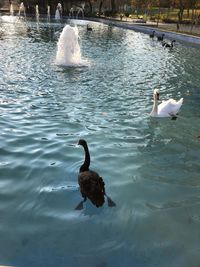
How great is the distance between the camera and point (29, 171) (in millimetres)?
8430

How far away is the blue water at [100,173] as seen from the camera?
610 centimetres

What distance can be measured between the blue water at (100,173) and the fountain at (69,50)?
473cm

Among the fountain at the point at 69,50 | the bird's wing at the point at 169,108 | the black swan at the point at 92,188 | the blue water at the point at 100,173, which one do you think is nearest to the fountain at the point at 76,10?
the fountain at the point at 69,50

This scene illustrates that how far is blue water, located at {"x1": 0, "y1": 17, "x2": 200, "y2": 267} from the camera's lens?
610 cm

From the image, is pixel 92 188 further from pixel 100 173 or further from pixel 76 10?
pixel 76 10

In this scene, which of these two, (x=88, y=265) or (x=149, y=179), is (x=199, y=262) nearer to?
(x=88, y=265)

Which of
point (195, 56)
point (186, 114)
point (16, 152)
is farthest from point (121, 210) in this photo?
point (195, 56)

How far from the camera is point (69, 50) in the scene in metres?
22.3

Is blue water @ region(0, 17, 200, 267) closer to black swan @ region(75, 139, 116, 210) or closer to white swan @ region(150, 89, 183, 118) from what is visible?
white swan @ region(150, 89, 183, 118)

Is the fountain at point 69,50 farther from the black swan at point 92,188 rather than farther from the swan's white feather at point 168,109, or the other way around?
the black swan at point 92,188

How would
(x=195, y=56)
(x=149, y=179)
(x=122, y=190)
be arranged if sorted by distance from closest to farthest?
(x=122, y=190)
(x=149, y=179)
(x=195, y=56)

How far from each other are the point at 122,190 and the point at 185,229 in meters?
1.62

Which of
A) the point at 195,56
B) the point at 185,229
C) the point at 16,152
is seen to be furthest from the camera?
the point at 195,56

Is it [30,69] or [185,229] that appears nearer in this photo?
[185,229]
